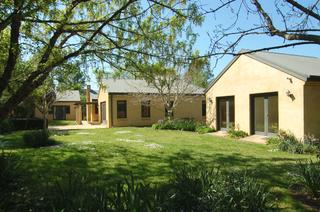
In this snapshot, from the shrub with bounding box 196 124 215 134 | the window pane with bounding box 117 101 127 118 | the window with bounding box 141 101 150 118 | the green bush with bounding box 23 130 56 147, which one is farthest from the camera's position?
the window with bounding box 141 101 150 118

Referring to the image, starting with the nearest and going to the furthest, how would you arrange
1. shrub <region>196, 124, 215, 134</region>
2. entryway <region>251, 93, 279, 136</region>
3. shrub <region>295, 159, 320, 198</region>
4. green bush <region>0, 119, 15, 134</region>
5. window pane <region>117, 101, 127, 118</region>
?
shrub <region>295, 159, 320, 198</region>, entryway <region>251, 93, 279, 136</region>, shrub <region>196, 124, 215, 134</region>, green bush <region>0, 119, 15, 134</region>, window pane <region>117, 101, 127, 118</region>

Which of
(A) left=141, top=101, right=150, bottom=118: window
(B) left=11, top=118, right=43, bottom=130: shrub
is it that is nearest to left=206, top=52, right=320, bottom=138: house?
(A) left=141, top=101, right=150, bottom=118: window

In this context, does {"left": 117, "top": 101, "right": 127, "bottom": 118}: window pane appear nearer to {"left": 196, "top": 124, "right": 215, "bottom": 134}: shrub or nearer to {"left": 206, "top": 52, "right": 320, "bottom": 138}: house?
{"left": 196, "top": 124, "right": 215, "bottom": 134}: shrub

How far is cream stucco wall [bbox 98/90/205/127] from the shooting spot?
30.8m

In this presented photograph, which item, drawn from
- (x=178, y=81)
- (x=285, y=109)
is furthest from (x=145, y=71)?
(x=178, y=81)

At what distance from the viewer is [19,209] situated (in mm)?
5656

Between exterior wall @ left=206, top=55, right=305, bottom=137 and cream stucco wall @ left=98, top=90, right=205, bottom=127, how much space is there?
9.31 m

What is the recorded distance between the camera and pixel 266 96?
18.4 m

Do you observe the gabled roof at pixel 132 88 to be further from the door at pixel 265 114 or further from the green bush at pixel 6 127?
the door at pixel 265 114

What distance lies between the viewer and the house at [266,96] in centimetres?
1542

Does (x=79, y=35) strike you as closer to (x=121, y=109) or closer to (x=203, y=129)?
(x=203, y=129)

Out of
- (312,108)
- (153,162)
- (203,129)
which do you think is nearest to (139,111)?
(203,129)

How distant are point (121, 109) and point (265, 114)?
16.2m

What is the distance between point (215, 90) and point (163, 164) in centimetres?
1382
